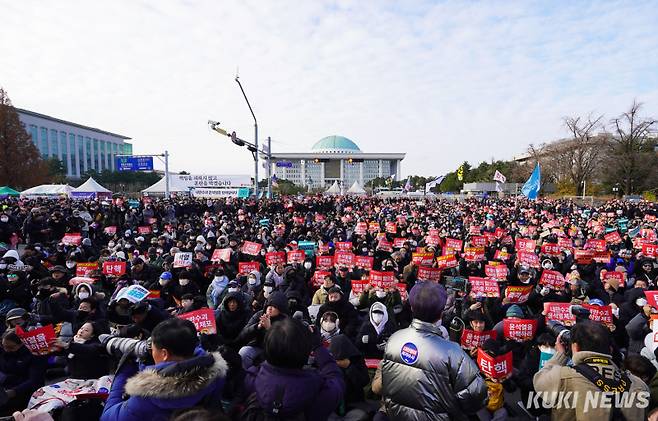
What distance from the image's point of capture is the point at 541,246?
941cm

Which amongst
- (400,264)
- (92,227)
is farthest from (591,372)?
(92,227)

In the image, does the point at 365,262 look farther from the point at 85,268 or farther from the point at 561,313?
the point at 85,268

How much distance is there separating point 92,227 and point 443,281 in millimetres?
11395

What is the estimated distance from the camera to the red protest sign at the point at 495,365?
3445 mm

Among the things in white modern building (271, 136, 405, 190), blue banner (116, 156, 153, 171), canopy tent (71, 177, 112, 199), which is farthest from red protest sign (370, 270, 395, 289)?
white modern building (271, 136, 405, 190)

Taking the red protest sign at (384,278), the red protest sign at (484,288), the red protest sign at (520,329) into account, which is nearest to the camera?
the red protest sign at (520,329)

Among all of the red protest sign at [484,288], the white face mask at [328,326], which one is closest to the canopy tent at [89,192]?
the red protest sign at [484,288]

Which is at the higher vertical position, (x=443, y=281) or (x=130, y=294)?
(x=130, y=294)

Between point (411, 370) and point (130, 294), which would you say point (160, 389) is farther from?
point (130, 294)

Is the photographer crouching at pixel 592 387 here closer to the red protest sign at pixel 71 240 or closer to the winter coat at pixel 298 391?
the winter coat at pixel 298 391

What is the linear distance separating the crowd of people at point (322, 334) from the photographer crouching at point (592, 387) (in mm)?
11

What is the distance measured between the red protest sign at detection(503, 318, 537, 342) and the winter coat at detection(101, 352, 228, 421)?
3573mm

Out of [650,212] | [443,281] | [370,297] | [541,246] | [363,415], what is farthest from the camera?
[650,212]

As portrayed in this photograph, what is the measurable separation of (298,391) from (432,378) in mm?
673
